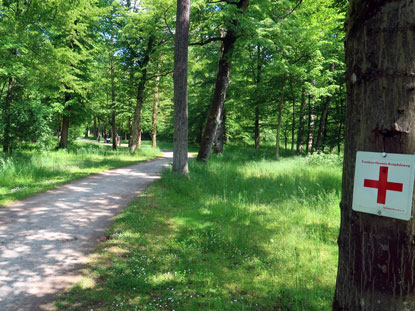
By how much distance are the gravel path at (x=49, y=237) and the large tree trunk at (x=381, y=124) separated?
3.45 metres

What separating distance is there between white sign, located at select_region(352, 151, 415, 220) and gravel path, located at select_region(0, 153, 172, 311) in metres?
3.61

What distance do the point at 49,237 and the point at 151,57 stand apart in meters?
13.1

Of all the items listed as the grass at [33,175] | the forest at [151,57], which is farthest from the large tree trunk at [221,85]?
the grass at [33,175]

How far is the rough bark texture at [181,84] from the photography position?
917 cm

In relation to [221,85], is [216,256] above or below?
below

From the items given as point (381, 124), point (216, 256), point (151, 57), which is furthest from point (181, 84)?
point (381, 124)

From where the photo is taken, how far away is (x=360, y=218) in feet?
4.94

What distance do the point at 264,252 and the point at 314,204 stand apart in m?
2.89

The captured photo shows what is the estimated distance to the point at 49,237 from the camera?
4883mm

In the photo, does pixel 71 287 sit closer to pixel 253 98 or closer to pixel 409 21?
pixel 409 21

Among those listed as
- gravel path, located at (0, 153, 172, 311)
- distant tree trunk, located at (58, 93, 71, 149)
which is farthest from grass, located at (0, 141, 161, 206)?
distant tree trunk, located at (58, 93, 71, 149)

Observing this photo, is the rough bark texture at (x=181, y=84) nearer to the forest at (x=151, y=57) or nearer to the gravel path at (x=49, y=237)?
the forest at (x=151, y=57)

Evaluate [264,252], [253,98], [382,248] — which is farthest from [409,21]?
[253,98]

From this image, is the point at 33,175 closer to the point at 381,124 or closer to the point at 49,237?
the point at 49,237
